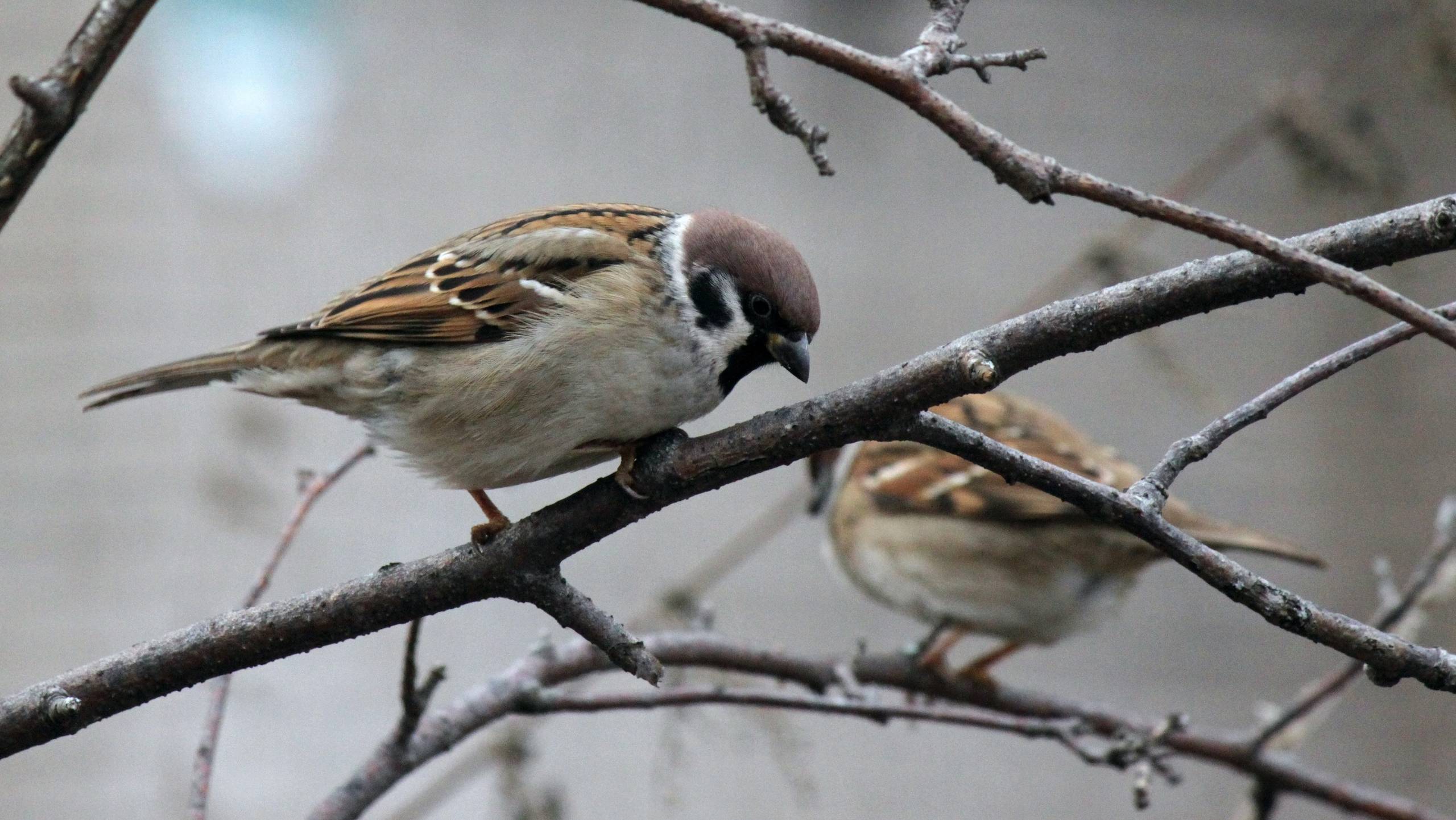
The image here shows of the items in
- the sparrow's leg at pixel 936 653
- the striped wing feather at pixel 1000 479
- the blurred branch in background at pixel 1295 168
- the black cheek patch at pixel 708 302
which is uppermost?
the blurred branch in background at pixel 1295 168

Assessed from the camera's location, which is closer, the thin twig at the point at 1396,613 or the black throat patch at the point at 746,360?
the black throat patch at the point at 746,360

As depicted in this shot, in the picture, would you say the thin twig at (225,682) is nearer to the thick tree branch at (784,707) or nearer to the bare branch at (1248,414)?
the thick tree branch at (784,707)

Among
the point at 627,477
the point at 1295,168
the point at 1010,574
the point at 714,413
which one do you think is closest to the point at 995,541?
the point at 1010,574

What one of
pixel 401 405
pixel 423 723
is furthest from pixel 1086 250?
pixel 423 723

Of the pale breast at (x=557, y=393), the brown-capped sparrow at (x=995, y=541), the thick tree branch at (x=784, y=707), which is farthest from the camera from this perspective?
the brown-capped sparrow at (x=995, y=541)

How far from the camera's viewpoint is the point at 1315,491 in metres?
7.91

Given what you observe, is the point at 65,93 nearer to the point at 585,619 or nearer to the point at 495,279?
the point at 585,619

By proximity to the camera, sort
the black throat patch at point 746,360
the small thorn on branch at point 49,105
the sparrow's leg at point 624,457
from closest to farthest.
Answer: the small thorn on branch at point 49,105 → the sparrow's leg at point 624,457 → the black throat patch at point 746,360

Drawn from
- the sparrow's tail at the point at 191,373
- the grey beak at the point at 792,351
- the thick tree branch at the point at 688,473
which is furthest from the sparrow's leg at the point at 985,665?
the thick tree branch at the point at 688,473

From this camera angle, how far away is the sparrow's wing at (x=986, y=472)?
3811 mm

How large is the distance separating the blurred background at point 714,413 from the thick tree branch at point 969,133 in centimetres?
231

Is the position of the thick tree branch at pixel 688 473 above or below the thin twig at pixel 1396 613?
below

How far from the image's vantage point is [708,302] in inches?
92.4

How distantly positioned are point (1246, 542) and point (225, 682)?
8.41 ft
